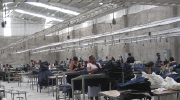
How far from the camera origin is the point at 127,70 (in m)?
4.21

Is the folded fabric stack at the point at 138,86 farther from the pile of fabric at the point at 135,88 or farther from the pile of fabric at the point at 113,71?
the pile of fabric at the point at 113,71

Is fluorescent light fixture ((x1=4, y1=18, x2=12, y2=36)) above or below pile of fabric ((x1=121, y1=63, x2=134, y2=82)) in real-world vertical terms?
above

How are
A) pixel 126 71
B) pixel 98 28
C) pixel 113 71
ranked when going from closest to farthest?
pixel 113 71 < pixel 126 71 < pixel 98 28

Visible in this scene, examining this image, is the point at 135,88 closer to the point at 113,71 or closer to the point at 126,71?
the point at 113,71

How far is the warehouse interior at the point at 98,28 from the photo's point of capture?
8.28m

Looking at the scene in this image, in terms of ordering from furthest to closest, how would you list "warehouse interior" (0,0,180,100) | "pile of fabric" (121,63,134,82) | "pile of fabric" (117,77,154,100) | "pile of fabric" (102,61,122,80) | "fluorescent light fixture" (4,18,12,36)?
"fluorescent light fixture" (4,18,12,36)
"warehouse interior" (0,0,180,100)
"pile of fabric" (121,63,134,82)
"pile of fabric" (102,61,122,80)
"pile of fabric" (117,77,154,100)

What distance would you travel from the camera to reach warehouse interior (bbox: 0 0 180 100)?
326 inches

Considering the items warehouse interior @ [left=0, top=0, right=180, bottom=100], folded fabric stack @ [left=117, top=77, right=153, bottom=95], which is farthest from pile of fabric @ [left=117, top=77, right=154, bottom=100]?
warehouse interior @ [left=0, top=0, right=180, bottom=100]

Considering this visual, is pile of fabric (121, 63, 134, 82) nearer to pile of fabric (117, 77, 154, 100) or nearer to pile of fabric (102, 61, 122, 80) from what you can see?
pile of fabric (102, 61, 122, 80)

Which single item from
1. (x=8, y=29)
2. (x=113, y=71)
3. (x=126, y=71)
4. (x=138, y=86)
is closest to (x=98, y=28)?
(x=8, y=29)

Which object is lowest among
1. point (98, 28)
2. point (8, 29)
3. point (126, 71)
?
point (126, 71)

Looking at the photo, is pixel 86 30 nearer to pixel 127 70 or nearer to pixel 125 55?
pixel 125 55

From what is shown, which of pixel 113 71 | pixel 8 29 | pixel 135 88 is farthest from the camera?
pixel 8 29

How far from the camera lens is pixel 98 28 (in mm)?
19906
